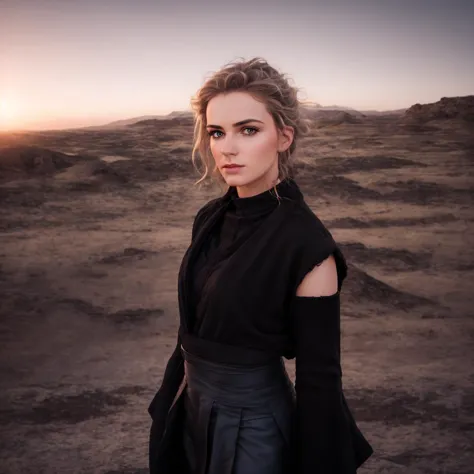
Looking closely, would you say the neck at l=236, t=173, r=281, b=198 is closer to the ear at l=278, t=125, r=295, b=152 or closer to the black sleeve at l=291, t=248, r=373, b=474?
the ear at l=278, t=125, r=295, b=152

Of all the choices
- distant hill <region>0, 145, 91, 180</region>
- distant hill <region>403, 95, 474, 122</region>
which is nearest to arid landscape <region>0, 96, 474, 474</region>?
distant hill <region>0, 145, 91, 180</region>

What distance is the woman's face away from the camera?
1.28 meters

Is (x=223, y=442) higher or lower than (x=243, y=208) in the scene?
lower

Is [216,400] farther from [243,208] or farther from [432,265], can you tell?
[432,265]

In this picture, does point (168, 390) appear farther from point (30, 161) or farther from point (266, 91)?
point (30, 161)

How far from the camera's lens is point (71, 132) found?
19.8m

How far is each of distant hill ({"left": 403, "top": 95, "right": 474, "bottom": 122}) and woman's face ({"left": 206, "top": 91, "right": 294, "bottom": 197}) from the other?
65.1ft

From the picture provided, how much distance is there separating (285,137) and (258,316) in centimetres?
43

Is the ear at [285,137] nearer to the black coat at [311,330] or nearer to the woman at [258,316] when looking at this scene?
the woman at [258,316]

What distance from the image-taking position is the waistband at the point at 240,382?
1.24 metres

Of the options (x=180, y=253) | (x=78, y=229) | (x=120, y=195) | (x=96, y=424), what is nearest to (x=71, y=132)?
(x=120, y=195)

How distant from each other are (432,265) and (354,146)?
35.5 ft

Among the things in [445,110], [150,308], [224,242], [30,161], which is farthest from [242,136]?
[445,110]

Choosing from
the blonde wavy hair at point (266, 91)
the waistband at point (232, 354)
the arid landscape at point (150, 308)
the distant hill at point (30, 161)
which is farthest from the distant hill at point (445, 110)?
the waistband at point (232, 354)
